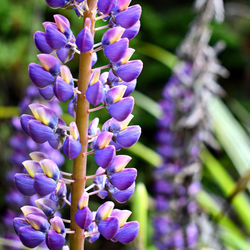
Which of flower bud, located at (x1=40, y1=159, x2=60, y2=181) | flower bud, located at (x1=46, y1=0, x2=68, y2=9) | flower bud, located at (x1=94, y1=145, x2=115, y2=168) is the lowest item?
flower bud, located at (x1=40, y1=159, x2=60, y2=181)

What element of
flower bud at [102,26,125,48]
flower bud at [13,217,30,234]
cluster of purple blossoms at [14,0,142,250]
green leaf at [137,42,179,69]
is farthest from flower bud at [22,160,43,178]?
green leaf at [137,42,179,69]

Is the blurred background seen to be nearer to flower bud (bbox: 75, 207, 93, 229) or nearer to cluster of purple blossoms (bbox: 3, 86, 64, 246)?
cluster of purple blossoms (bbox: 3, 86, 64, 246)

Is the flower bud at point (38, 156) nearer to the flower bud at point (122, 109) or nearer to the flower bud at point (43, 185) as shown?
the flower bud at point (43, 185)

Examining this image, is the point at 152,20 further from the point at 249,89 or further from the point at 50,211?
the point at 50,211

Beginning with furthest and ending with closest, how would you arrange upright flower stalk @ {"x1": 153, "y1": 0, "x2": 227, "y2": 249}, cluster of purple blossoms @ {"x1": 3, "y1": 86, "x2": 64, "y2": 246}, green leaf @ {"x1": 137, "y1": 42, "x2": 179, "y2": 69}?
green leaf @ {"x1": 137, "y1": 42, "x2": 179, "y2": 69} → upright flower stalk @ {"x1": 153, "y1": 0, "x2": 227, "y2": 249} → cluster of purple blossoms @ {"x1": 3, "y1": 86, "x2": 64, "y2": 246}

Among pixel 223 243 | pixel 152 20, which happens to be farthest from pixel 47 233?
A: pixel 152 20
